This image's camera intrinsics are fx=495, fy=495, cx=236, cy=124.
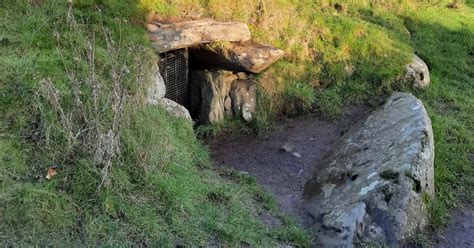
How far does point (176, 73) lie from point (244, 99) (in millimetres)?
1187

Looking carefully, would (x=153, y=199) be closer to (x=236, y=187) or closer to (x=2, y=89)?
(x=236, y=187)

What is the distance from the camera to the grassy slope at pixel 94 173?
Result: 4.19 m

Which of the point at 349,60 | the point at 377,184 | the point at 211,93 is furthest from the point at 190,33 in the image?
the point at 377,184

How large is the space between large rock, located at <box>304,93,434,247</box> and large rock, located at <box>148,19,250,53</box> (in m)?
2.54

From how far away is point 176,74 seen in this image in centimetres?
791

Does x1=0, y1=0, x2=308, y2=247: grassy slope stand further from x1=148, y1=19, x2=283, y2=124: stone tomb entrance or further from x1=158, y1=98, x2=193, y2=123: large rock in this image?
x1=148, y1=19, x2=283, y2=124: stone tomb entrance

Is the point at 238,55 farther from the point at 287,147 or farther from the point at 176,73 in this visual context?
the point at 287,147

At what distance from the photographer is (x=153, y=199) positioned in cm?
473

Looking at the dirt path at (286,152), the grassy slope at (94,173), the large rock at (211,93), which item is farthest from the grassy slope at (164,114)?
the large rock at (211,93)

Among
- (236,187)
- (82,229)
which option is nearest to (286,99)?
(236,187)

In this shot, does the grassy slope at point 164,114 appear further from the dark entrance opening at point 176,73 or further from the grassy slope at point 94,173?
the dark entrance opening at point 176,73

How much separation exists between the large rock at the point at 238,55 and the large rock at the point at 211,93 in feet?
0.71

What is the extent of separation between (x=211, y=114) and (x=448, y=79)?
16.6 ft

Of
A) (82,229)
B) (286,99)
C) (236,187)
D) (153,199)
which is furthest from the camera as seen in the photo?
(286,99)
